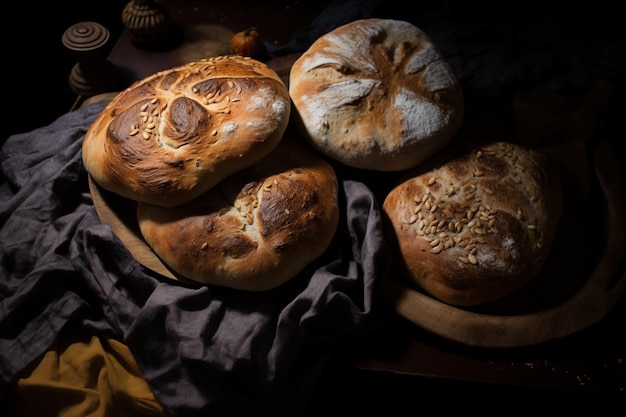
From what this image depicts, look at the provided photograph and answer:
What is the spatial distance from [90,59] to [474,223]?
1.41m

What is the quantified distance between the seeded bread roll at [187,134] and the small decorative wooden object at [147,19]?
697 mm

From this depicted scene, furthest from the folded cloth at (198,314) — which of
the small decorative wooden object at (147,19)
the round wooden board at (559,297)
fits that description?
the small decorative wooden object at (147,19)

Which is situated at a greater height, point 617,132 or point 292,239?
point 292,239

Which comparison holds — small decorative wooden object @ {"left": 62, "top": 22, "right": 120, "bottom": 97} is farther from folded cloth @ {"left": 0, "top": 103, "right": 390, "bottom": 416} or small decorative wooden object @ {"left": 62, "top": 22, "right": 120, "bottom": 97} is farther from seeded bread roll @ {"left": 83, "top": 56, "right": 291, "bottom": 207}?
folded cloth @ {"left": 0, "top": 103, "right": 390, "bottom": 416}

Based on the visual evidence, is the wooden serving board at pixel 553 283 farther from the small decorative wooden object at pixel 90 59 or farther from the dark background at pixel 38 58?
the dark background at pixel 38 58

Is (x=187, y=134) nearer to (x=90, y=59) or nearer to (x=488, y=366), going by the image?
(x=90, y=59)

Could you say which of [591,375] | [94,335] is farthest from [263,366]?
[591,375]

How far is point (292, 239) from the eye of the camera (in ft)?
4.28

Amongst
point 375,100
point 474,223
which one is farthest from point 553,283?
point 375,100

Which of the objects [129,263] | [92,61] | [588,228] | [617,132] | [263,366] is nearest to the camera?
[263,366]

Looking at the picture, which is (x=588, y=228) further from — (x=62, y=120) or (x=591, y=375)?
(x=62, y=120)

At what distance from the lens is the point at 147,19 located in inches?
81.0

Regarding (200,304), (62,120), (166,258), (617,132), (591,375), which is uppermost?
(62,120)

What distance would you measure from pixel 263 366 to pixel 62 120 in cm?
109
